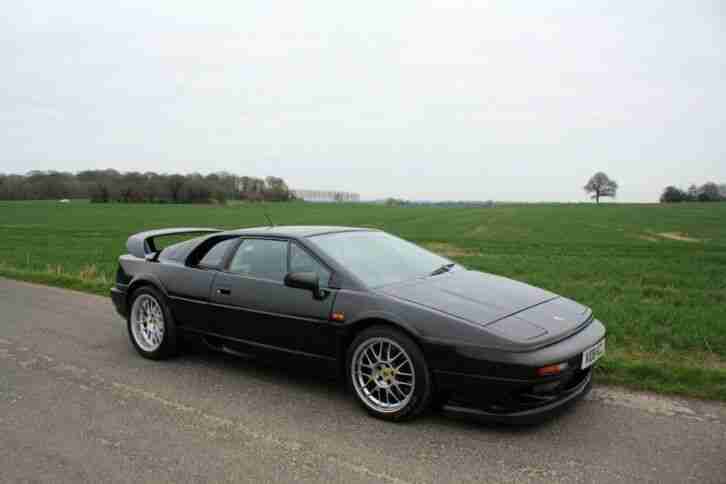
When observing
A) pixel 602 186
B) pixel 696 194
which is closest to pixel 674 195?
pixel 696 194

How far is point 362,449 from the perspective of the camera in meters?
3.11

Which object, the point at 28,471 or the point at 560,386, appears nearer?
the point at 28,471

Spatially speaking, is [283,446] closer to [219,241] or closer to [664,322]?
[219,241]

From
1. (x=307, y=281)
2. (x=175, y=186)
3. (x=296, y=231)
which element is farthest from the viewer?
(x=175, y=186)

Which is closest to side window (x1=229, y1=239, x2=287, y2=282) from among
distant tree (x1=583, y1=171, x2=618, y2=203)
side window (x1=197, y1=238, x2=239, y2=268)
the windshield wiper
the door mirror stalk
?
side window (x1=197, y1=238, x2=239, y2=268)

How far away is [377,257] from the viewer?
4.32 m

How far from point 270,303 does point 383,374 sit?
3.64 feet

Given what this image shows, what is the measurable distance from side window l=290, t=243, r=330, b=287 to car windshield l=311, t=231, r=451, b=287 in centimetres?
13

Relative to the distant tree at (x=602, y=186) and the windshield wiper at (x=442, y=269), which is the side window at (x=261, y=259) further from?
the distant tree at (x=602, y=186)

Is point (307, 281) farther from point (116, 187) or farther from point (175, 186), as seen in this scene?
point (116, 187)

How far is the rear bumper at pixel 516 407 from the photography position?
3.15m

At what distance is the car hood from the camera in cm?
328

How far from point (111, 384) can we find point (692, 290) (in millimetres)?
8679

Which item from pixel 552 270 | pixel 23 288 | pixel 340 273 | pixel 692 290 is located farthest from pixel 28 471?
pixel 552 270
